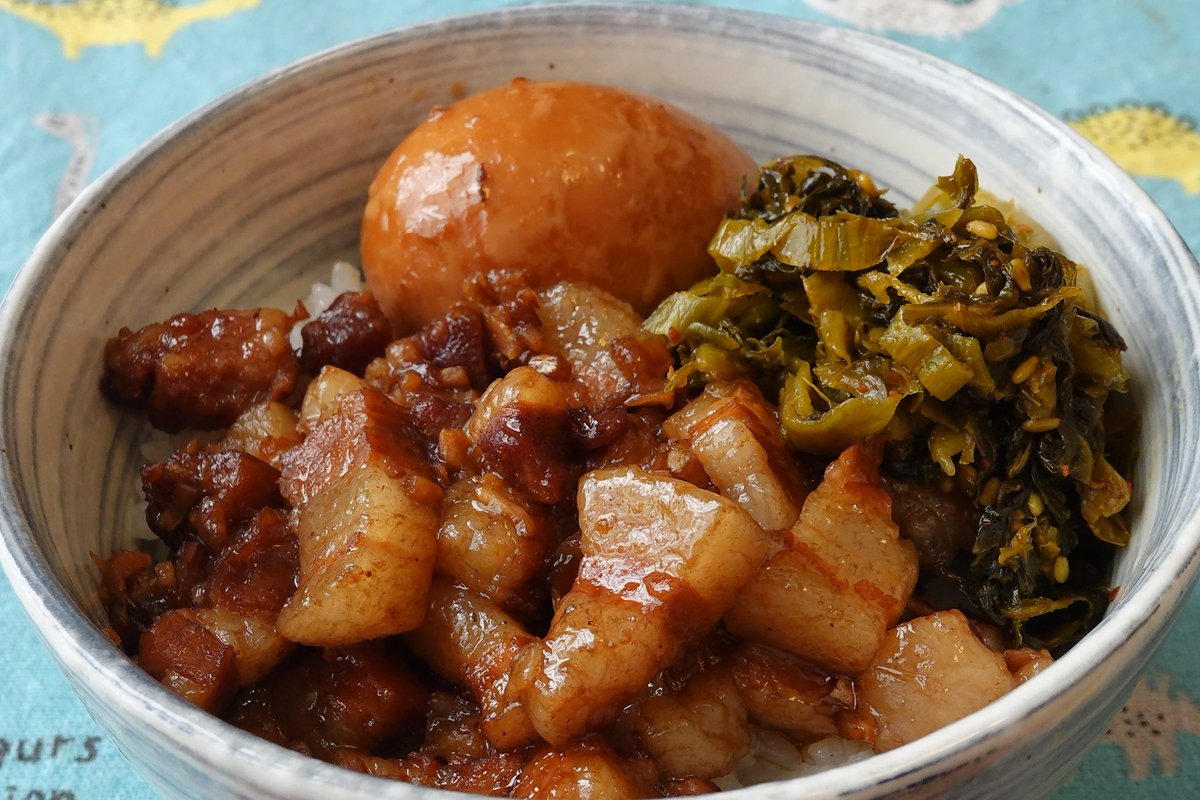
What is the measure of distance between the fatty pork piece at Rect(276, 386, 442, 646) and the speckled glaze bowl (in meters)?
0.34

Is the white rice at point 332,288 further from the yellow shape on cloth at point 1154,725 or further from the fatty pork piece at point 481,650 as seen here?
the yellow shape on cloth at point 1154,725

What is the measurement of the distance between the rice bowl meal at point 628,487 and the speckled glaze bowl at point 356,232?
0.13 m

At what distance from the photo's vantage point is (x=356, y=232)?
318cm

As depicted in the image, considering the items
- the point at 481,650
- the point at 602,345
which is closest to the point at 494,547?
the point at 481,650

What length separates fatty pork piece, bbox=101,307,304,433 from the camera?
243 cm

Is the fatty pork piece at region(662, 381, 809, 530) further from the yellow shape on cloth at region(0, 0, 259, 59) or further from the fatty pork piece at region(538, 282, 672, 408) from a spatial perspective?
the yellow shape on cloth at region(0, 0, 259, 59)

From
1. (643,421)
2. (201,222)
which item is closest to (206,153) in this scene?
(201,222)

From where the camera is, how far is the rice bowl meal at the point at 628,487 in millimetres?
1865

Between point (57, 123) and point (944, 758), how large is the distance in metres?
3.94

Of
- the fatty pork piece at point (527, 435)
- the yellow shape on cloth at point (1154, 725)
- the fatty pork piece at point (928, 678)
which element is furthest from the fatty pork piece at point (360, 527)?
the yellow shape on cloth at point (1154, 725)

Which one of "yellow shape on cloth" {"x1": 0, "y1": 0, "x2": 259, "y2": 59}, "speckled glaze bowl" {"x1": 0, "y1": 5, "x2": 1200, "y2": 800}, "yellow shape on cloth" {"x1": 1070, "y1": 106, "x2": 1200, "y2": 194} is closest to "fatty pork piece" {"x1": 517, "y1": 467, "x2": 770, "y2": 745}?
"speckled glaze bowl" {"x1": 0, "y1": 5, "x2": 1200, "y2": 800}

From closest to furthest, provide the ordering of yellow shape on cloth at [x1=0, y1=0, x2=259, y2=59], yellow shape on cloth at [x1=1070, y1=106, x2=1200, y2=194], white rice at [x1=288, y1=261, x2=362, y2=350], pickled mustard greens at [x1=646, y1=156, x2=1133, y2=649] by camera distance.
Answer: pickled mustard greens at [x1=646, y1=156, x2=1133, y2=649]
white rice at [x1=288, y1=261, x2=362, y2=350]
yellow shape on cloth at [x1=1070, y1=106, x2=1200, y2=194]
yellow shape on cloth at [x1=0, y1=0, x2=259, y2=59]

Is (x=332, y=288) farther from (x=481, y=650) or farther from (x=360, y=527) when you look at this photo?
(x=481, y=650)

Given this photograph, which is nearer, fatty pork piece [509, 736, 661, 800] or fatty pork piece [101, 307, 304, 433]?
fatty pork piece [509, 736, 661, 800]
